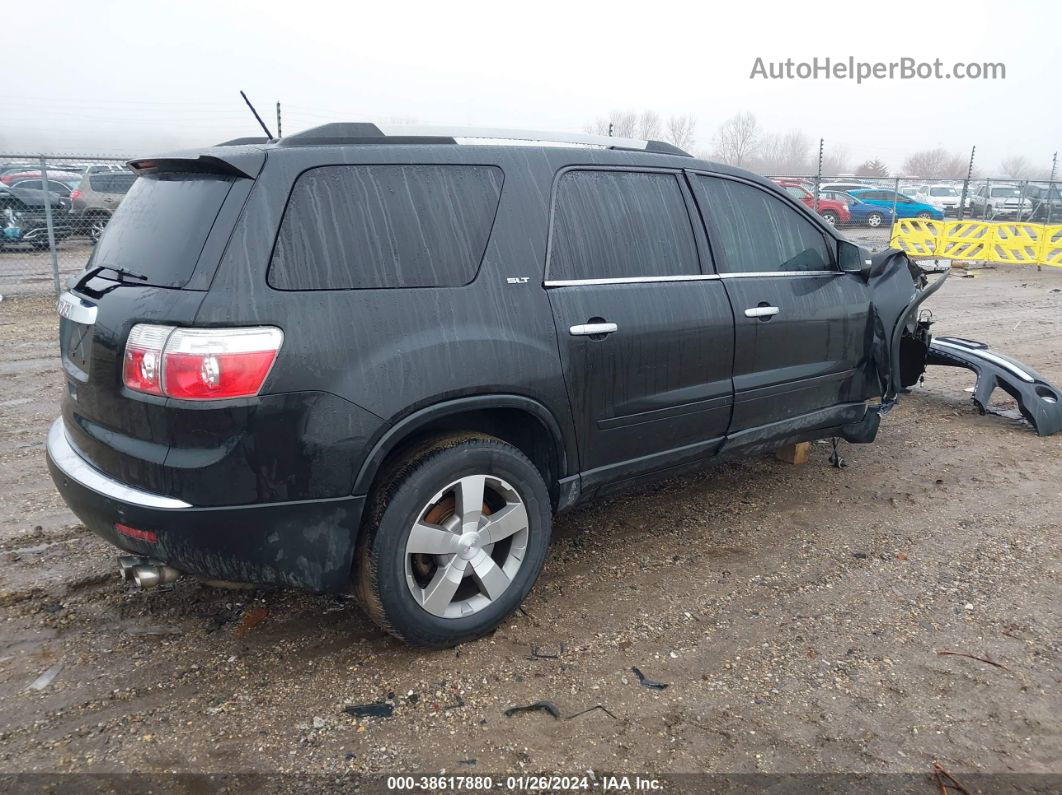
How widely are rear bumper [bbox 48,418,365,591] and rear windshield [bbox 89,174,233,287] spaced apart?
72cm

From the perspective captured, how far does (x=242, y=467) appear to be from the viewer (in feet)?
8.13

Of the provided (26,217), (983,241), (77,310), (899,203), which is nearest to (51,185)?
(26,217)

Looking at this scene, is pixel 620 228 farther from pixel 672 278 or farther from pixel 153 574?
pixel 153 574

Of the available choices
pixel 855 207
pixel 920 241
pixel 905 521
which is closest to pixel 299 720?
pixel 905 521

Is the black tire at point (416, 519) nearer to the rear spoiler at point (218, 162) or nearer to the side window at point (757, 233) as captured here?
the rear spoiler at point (218, 162)

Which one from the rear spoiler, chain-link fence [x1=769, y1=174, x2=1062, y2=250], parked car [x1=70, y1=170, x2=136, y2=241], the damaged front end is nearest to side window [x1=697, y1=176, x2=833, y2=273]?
the damaged front end

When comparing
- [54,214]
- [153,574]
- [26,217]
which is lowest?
[153,574]

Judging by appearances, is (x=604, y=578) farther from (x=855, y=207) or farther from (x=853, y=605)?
(x=855, y=207)

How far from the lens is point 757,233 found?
3984mm

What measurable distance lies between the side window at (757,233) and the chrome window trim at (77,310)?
261 cm

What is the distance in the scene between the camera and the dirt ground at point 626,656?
8.21 ft

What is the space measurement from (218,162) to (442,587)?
1.64 m

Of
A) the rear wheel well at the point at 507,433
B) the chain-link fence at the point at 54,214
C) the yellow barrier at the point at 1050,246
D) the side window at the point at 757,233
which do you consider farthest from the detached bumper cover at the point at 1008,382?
the yellow barrier at the point at 1050,246

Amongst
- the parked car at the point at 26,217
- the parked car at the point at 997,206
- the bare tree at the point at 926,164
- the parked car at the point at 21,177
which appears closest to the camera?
the parked car at the point at 26,217
